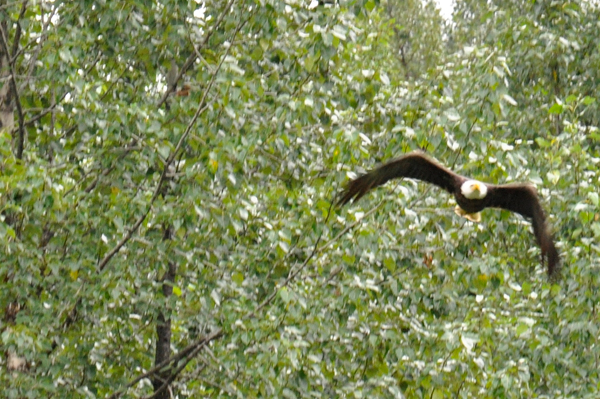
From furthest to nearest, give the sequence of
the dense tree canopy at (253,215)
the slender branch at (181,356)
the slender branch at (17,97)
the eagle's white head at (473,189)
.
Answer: the slender branch at (181,356) < the slender branch at (17,97) < the eagle's white head at (473,189) < the dense tree canopy at (253,215)

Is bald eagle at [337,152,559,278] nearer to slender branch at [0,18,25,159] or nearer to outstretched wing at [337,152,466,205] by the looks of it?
outstretched wing at [337,152,466,205]

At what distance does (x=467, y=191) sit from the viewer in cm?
726

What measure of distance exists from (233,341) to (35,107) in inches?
90.2

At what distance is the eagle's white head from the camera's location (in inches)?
285

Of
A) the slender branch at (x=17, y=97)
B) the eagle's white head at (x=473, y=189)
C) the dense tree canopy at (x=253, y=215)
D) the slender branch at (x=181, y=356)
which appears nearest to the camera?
the dense tree canopy at (x=253, y=215)

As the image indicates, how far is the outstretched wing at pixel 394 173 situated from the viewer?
7277 mm

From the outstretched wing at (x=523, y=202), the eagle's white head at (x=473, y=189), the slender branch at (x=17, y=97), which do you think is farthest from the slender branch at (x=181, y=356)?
the outstretched wing at (x=523, y=202)

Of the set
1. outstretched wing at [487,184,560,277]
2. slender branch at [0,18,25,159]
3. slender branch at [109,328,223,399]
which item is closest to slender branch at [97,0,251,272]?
slender branch at [109,328,223,399]

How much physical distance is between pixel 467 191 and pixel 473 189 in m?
0.06

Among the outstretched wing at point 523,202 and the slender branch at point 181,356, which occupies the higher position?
the outstretched wing at point 523,202

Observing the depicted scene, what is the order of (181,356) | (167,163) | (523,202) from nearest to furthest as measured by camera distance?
(167,163) < (523,202) < (181,356)

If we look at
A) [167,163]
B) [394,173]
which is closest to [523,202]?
[394,173]

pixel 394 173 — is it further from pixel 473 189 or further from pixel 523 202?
pixel 523 202

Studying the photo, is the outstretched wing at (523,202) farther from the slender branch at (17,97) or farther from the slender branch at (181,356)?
the slender branch at (17,97)
